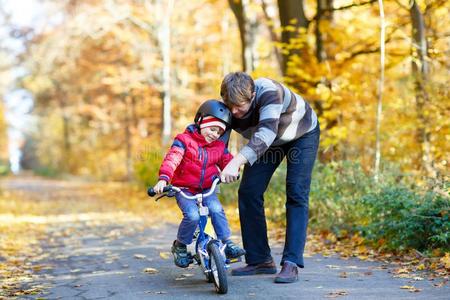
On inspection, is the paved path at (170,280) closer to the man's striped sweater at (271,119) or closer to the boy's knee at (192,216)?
the boy's knee at (192,216)

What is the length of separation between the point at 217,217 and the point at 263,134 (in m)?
0.85

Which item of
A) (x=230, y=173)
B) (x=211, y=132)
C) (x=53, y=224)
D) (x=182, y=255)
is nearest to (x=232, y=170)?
(x=230, y=173)

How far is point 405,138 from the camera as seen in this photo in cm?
1190

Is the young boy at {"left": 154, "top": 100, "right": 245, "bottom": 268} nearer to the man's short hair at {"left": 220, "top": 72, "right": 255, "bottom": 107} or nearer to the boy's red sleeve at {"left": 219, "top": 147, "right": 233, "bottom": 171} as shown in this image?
the boy's red sleeve at {"left": 219, "top": 147, "right": 233, "bottom": 171}

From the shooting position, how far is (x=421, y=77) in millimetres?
11055

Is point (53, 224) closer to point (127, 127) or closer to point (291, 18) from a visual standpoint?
point (291, 18)

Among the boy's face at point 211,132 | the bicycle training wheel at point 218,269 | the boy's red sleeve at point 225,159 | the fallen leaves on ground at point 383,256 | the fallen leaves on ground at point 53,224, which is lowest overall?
the fallen leaves on ground at point 53,224

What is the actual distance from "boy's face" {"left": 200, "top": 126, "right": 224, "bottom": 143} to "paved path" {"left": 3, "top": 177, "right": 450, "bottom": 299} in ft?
4.09

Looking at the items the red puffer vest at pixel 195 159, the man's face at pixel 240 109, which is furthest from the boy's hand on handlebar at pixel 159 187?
the man's face at pixel 240 109

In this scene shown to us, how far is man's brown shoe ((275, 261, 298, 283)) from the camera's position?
5.55 metres

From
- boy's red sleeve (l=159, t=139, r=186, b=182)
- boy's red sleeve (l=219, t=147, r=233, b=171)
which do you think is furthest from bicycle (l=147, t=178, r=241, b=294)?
boy's red sleeve (l=219, t=147, r=233, b=171)

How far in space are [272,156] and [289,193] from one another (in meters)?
0.37

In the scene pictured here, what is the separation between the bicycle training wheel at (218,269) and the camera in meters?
5.12

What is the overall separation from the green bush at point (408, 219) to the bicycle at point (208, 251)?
2.07 metres
